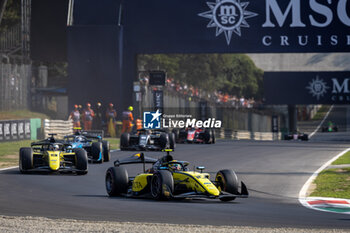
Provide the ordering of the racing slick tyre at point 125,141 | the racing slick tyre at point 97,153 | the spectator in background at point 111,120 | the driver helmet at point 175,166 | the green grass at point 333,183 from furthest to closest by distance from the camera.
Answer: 1. the spectator in background at point 111,120
2. the racing slick tyre at point 125,141
3. the racing slick tyre at point 97,153
4. the green grass at point 333,183
5. the driver helmet at point 175,166

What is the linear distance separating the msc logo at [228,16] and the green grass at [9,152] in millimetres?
13437

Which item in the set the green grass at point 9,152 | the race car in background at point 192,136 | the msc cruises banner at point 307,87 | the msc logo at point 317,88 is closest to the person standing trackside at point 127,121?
the race car in background at point 192,136

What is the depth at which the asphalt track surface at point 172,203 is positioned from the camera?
12164 mm

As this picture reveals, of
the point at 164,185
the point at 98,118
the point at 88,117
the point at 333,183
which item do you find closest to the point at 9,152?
the point at 88,117

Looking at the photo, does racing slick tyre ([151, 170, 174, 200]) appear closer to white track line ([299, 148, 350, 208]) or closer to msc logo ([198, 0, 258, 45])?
white track line ([299, 148, 350, 208])

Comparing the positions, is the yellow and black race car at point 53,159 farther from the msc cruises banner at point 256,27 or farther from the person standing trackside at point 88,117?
the msc cruises banner at point 256,27

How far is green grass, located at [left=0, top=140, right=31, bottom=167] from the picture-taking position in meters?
25.6

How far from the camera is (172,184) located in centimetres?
1448

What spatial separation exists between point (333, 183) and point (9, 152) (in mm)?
15566

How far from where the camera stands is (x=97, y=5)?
43.7 m

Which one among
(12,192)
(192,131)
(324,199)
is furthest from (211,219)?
(192,131)

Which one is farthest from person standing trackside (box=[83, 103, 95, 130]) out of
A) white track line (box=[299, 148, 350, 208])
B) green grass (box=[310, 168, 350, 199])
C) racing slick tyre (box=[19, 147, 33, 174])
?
green grass (box=[310, 168, 350, 199])

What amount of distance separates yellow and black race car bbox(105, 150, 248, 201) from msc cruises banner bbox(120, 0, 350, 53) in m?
27.1

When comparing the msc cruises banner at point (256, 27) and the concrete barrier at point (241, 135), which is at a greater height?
the msc cruises banner at point (256, 27)
